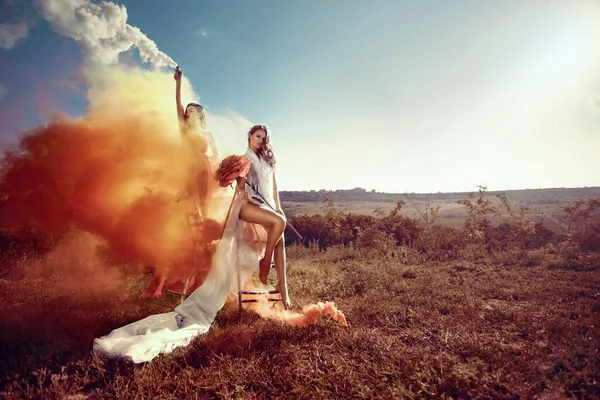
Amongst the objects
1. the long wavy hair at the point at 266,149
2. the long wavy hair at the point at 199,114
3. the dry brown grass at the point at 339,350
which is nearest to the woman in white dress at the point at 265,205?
the long wavy hair at the point at 266,149

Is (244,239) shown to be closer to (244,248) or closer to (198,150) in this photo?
(244,248)

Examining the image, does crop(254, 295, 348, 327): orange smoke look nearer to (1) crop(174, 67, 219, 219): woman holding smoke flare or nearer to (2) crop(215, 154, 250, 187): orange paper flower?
(2) crop(215, 154, 250, 187): orange paper flower

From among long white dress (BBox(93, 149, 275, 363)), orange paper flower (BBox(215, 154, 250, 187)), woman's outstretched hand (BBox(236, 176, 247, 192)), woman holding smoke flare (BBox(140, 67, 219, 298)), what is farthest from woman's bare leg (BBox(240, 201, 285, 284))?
woman holding smoke flare (BBox(140, 67, 219, 298))

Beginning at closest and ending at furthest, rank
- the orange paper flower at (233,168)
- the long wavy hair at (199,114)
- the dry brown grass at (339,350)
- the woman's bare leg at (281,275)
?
the dry brown grass at (339,350)
the orange paper flower at (233,168)
the woman's bare leg at (281,275)
the long wavy hair at (199,114)

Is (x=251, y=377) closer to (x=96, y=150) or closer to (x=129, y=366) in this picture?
(x=129, y=366)

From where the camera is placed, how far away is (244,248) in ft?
16.8

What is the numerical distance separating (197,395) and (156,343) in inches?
42.0

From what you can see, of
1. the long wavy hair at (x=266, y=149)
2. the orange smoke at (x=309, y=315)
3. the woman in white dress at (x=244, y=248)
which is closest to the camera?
the woman in white dress at (x=244, y=248)

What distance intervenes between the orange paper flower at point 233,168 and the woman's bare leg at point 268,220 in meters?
0.47

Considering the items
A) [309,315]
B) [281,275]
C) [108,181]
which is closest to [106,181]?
[108,181]

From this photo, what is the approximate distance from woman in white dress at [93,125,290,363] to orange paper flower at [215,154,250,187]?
141 mm

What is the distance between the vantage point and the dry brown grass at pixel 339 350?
2.86 m

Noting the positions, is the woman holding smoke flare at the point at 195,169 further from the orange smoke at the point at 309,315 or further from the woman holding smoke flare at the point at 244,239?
the orange smoke at the point at 309,315

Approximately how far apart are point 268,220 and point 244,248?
615 mm
